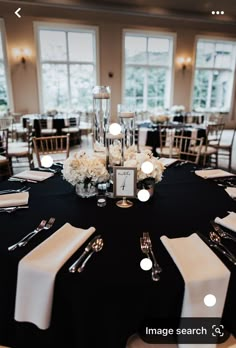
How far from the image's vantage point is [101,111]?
1.80 meters

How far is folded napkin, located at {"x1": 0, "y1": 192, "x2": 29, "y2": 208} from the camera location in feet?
5.05

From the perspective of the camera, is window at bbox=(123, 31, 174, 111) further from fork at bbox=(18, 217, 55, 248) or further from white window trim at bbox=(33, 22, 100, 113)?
fork at bbox=(18, 217, 55, 248)

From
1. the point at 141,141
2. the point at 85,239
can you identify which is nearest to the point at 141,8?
the point at 141,141

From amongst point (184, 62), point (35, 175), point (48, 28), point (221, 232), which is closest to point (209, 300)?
point (221, 232)

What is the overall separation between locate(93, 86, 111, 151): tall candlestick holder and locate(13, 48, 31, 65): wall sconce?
662 centimetres

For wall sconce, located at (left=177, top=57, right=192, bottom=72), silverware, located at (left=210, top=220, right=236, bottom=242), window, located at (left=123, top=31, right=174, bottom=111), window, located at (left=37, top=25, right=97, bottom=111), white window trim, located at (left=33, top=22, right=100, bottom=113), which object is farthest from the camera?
wall sconce, located at (left=177, top=57, right=192, bottom=72)

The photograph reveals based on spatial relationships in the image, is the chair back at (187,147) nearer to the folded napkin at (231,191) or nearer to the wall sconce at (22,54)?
the folded napkin at (231,191)

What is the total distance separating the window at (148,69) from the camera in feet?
28.2

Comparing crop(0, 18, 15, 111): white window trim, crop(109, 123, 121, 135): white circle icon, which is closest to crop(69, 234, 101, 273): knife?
crop(109, 123, 121, 135): white circle icon

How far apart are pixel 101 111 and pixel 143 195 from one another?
2.15ft

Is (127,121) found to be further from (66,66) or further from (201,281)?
(66,66)

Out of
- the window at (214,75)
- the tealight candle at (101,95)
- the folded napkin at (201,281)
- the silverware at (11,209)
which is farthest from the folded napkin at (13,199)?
the window at (214,75)

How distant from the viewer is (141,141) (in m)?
4.38

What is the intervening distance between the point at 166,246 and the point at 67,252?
1.39 ft
